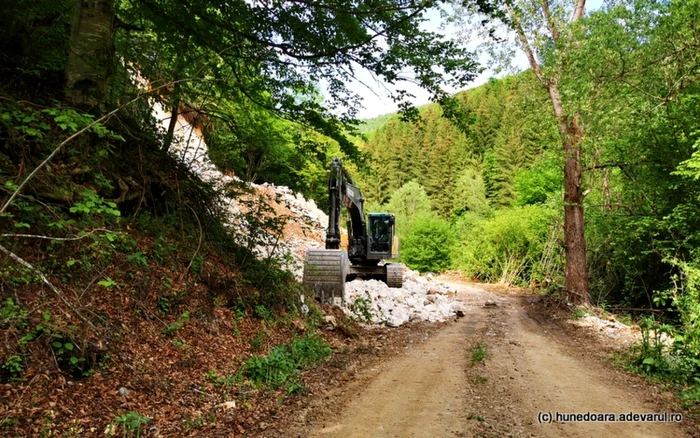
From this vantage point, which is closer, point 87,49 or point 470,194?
point 87,49

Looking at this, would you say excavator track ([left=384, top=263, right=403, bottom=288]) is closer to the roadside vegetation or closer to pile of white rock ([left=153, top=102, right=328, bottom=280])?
pile of white rock ([left=153, top=102, right=328, bottom=280])

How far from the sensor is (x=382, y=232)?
1505 centimetres

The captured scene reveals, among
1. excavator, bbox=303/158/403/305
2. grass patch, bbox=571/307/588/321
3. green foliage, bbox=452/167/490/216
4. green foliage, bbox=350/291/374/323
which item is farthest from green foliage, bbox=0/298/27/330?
green foliage, bbox=452/167/490/216

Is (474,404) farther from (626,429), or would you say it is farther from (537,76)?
(537,76)

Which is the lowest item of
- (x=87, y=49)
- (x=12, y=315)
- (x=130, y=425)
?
(x=130, y=425)

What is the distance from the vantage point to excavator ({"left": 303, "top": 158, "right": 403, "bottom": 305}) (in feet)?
29.2

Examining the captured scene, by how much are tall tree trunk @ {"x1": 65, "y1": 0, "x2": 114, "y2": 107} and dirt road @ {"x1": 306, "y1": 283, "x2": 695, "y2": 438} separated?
458 centimetres

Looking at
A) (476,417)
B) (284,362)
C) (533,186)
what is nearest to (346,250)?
(284,362)

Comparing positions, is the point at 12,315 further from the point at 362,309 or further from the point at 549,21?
the point at 549,21

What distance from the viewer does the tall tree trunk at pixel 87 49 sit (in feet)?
15.8

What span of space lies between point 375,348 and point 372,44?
4.82 metres

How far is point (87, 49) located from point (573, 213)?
12.5m

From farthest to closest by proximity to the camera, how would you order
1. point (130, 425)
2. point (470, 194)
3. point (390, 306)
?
1. point (470, 194)
2. point (390, 306)
3. point (130, 425)

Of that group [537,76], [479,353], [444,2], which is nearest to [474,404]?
[479,353]
